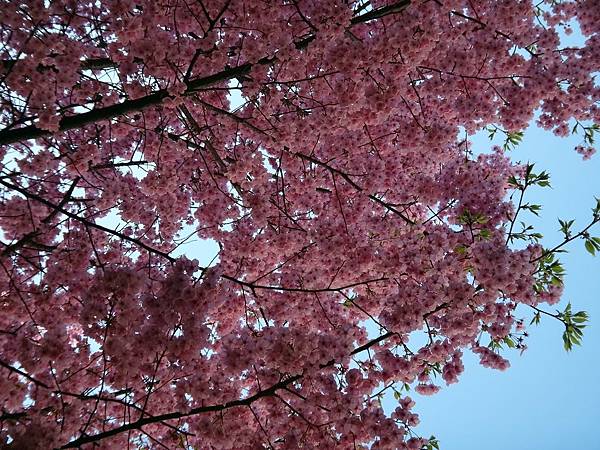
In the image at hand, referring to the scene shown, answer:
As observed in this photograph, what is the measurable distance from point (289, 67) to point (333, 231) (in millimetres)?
2699

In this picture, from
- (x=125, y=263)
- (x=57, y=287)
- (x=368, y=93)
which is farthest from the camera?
(x=125, y=263)

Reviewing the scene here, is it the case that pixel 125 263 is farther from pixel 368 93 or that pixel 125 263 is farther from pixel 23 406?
pixel 368 93

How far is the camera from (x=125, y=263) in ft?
23.9

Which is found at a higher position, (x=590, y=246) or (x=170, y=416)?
(x=590, y=246)

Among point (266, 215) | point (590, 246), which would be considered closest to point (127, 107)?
point (266, 215)

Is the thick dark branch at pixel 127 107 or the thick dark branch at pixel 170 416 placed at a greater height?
the thick dark branch at pixel 127 107

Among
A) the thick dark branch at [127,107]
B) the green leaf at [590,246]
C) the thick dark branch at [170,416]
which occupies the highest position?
the thick dark branch at [127,107]

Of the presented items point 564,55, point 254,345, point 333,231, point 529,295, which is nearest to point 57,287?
point 254,345

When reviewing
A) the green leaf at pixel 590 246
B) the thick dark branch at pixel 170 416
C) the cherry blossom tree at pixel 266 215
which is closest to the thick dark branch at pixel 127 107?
the cherry blossom tree at pixel 266 215

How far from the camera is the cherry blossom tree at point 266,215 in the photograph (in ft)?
16.4

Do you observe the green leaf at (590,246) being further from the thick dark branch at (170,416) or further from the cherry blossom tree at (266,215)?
the thick dark branch at (170,416)

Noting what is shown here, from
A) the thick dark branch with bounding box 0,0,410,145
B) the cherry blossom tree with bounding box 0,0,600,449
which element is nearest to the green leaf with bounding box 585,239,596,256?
the cherry blossom tree with bounding box 0,0,600,449

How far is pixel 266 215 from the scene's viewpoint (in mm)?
7008

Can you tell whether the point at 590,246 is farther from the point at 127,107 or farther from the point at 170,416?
the point at 127,107
